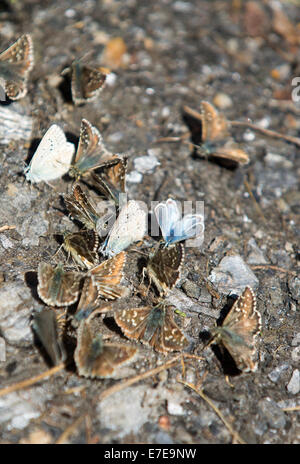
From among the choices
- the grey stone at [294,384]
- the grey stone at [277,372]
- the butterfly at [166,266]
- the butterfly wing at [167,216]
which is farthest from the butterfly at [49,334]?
the grey stone at [294,384]

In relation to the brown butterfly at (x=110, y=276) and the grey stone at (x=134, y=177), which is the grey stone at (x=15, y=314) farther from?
the grey stone at (x=134, y=177)

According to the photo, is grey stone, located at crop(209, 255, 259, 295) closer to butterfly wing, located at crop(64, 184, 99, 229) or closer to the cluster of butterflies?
the cluster of butterflies

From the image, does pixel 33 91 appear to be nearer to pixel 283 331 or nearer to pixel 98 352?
pixel 98 352

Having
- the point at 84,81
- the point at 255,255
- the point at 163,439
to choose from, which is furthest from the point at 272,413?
the point at 84,81

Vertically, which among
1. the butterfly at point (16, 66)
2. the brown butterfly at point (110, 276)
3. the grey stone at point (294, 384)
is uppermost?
the butterfly at point (16, 66)

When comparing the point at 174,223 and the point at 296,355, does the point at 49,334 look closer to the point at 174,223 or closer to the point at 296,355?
the point at 174,223

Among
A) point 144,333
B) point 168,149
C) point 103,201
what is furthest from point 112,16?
point 144,333
